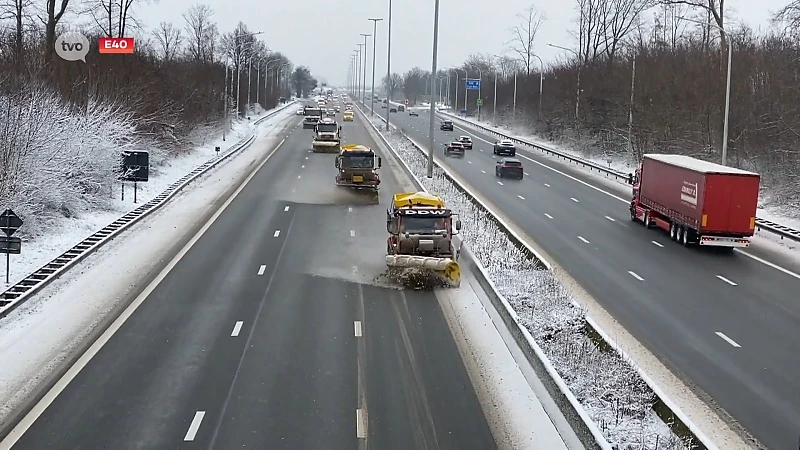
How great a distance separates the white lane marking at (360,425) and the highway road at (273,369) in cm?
3

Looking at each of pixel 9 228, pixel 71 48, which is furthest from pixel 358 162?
pixel 9 228

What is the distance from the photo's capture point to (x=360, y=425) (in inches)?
554

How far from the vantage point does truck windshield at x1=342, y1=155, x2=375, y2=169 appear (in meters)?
44.7

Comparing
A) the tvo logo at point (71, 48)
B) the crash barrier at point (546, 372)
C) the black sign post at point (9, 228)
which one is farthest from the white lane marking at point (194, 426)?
the tvo logo at point (71, 48)

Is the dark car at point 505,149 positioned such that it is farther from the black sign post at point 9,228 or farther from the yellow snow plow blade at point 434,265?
the black sign post at point 9,228

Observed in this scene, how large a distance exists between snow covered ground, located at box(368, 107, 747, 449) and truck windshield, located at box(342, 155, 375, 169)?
16614 mm

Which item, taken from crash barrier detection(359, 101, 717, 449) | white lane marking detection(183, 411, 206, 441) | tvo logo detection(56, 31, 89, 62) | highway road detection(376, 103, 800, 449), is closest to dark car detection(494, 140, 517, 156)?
highway road detection(376, 103, 800, 449)

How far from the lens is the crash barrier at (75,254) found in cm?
2122

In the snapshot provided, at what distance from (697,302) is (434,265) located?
265 inches

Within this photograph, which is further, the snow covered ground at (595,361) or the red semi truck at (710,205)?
the red semi truck at (710,205)

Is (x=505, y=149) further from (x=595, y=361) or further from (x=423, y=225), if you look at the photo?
(x=595, y=361)

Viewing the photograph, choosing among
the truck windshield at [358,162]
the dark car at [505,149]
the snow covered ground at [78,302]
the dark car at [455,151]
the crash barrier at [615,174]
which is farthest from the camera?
the dark car at [505,149]

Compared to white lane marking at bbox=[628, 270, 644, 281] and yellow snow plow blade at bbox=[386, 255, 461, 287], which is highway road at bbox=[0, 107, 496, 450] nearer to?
yellow snow plow blade at bbox=[386, 255, 461, 287]

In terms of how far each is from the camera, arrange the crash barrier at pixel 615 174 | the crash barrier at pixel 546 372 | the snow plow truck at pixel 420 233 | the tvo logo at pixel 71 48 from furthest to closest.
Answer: the tvo logo at pixel 71 48, the crash barrier at pixel 615 174, the snow plow truck at pixel 420 233, the crash barrier at pixel 546 372
